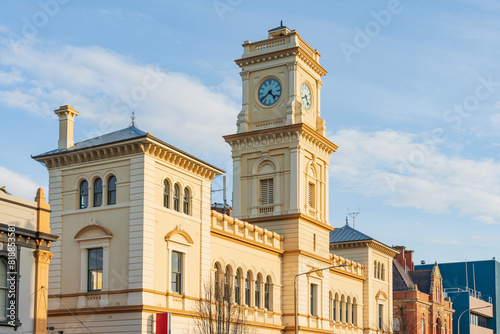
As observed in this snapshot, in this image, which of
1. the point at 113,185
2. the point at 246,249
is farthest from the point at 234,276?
the point at 113,185

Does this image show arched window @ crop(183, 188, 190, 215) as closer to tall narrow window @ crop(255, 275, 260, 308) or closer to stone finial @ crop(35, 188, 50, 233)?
stone finial @ crop(35, 188, 50, 233)

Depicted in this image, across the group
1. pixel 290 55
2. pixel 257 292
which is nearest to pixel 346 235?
pixel 290 55

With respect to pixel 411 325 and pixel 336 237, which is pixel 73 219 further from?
pixel 411 325

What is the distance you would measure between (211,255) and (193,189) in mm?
4333

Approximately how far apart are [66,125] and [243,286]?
573 inches

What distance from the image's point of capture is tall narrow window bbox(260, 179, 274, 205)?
190 ft

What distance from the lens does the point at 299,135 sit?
56344 mm

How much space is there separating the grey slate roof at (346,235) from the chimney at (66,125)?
1357 inches

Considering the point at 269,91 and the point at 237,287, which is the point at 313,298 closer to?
the point at 237,287

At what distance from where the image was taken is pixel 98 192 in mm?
42094

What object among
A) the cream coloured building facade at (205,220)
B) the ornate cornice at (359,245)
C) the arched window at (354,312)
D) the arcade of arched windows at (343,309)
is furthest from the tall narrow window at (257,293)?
the ornate cornice at (359,245)

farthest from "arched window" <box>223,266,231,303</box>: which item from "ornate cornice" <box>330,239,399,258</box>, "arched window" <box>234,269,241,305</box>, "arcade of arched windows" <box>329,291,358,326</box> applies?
"ornate cornice" <box>330,239,399,258</box>

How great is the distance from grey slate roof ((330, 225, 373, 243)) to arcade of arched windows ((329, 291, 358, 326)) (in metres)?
6.07

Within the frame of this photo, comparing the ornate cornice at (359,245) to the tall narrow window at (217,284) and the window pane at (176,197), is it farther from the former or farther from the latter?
the window pane at (176,197)
